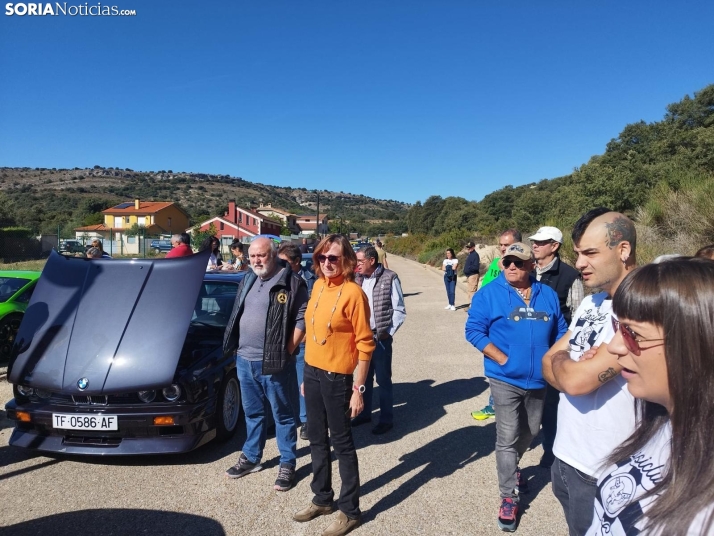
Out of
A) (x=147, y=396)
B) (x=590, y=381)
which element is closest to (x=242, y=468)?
(x=147, y=396)

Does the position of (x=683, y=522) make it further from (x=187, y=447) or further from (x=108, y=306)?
(x=108, y=306)

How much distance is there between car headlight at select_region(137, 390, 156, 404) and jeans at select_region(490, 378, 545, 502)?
2.73 metres

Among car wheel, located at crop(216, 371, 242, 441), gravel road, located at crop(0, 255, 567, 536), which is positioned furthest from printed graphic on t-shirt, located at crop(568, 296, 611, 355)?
car wheel, located at crop(216, 371, 242, 441)

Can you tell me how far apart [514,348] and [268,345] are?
1.79 metres

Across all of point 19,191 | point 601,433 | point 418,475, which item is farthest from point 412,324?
point 19,191

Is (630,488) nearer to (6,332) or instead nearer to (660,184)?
(6,332)

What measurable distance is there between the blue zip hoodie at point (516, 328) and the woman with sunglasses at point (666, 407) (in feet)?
6.80

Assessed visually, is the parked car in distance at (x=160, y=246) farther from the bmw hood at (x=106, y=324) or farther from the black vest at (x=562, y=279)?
the black vest at (x=562, y=279)

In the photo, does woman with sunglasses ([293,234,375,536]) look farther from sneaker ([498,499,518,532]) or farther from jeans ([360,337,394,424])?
jeans ([360,337,394,424])

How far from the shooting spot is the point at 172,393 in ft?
13.4

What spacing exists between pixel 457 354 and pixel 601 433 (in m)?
6.78

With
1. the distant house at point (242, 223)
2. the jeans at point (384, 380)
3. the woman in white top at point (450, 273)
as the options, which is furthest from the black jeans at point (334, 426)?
the distant house at point (242, 223)

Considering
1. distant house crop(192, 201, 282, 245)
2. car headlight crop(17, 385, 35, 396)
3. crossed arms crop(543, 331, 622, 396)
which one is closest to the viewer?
crossed arms crop(543, 331, 622, 396)

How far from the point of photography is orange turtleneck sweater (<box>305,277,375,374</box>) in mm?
3258
